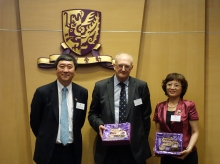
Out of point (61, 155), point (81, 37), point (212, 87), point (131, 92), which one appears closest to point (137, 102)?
point (131, 92)

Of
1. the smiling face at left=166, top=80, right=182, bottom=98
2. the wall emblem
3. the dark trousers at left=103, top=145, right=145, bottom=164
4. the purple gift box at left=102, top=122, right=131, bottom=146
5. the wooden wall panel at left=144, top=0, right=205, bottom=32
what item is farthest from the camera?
the wooden wall panel at left=144, top=0, right=205, bottom=32

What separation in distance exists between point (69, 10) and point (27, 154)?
1766mm

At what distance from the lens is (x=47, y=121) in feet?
8.29

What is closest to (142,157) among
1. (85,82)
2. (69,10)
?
(85,82)

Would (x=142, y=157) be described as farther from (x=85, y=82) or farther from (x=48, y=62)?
(x=48, y=62)

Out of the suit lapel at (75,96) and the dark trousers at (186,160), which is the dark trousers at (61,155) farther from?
the dark trousers at (186,160)

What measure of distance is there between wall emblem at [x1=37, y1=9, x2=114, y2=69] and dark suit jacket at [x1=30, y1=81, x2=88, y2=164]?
660mm

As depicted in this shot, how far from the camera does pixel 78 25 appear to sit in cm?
318

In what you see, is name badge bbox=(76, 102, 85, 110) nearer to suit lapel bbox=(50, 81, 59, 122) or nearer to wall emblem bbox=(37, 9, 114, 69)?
suit lapel bbox=(50, 81, 59, 122)

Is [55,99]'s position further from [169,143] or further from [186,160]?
[186,160]

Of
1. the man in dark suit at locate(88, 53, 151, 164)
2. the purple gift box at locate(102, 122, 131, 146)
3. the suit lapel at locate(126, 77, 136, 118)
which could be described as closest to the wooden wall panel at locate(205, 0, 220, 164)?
the man in dark suit at locate(88, 53, 151, 164)

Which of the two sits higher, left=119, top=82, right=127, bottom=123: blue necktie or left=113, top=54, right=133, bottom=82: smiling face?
left=113, top=54, right=133, bottom=82: smiling face

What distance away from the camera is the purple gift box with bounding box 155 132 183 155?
100 inches

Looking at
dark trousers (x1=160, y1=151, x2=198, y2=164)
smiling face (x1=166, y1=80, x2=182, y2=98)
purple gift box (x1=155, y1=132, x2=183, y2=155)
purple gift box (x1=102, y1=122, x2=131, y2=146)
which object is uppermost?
smiling face (x1=166, y1=80, x2=182, y2=98)
